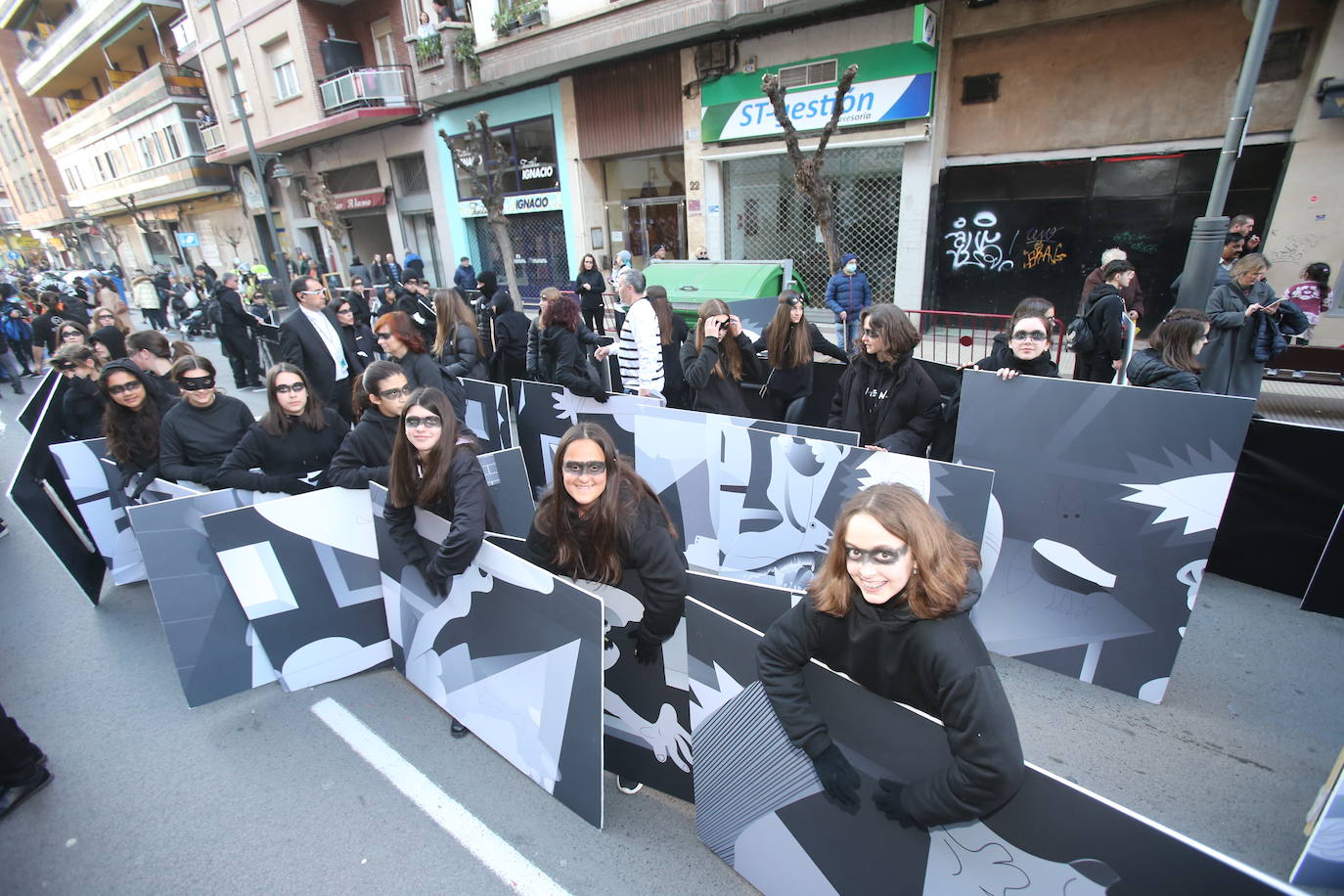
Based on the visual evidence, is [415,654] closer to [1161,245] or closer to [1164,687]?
[1164,687]

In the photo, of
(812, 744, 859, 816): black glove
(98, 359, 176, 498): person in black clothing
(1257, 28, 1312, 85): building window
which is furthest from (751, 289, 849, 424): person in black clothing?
(1257, 28, 1312, 85): building window

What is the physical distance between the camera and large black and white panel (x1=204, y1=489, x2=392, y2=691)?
3.31 m

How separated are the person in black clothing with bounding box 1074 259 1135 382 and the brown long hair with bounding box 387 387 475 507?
15.9 ft

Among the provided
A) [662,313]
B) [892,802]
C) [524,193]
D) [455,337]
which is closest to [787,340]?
[662,313]

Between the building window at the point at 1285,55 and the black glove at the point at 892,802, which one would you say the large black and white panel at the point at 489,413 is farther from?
the building window at the point at 1285,55

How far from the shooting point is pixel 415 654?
347 centimetres

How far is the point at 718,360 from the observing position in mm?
4797

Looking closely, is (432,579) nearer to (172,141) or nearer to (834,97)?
(834,97)

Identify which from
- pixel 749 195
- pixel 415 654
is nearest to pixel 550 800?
pixel 415 654

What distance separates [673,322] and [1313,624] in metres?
5.31

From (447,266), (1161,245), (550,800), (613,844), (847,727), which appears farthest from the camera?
(447,266)

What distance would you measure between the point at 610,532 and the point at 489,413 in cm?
376

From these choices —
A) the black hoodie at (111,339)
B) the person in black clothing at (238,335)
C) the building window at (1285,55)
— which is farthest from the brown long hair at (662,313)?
the building window at (1285,55)

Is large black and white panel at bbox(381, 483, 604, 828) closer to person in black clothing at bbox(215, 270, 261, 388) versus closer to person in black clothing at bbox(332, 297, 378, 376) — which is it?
person in black clothing at bbox(332, 297, 378, 376)
